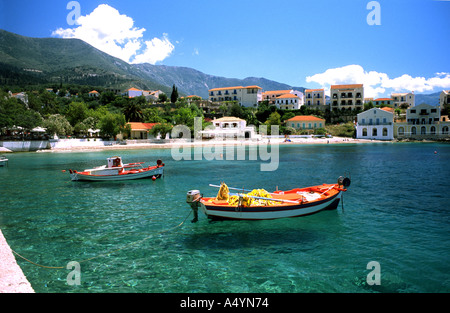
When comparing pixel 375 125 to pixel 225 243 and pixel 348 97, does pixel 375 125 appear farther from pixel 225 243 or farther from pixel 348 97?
pixel 225 243

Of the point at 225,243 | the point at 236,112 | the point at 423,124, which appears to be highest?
the point at 236,112

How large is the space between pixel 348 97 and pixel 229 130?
5412cm

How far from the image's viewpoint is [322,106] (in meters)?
108

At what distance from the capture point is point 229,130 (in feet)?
257

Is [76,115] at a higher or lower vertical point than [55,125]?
higher

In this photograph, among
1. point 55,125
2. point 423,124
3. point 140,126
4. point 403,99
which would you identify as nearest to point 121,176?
point 55,125

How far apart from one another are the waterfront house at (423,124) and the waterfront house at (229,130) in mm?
47695

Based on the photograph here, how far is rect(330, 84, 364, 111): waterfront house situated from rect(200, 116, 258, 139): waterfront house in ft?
141

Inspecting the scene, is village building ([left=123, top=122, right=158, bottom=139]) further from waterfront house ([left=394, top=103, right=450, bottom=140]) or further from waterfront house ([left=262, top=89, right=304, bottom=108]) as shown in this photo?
waterfront house ([left=394, top=103, right=450, bottom=140])

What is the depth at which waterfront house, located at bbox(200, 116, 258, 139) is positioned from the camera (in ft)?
253

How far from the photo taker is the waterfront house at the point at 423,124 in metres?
86.3

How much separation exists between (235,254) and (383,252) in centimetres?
560

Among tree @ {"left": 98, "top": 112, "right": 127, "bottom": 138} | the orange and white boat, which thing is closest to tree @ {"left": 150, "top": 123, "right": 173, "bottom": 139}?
tree @ {"left": 98, "top": 112, "right": 127, "bottom": 138}
